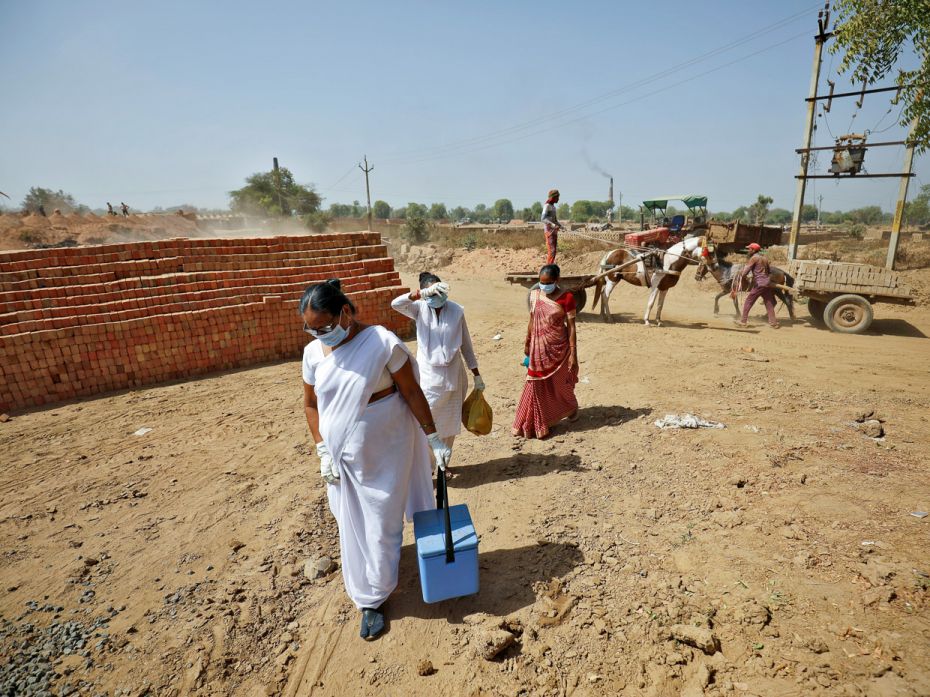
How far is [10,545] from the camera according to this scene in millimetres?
3623

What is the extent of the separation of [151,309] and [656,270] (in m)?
8.92

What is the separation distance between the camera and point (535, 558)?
10.4ft

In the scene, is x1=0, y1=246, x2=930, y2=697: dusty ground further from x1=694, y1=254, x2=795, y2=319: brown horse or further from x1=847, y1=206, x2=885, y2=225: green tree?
x1=847, y1=206, x2=885, y2=225: green tree

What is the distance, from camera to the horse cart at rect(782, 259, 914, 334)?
8438mm

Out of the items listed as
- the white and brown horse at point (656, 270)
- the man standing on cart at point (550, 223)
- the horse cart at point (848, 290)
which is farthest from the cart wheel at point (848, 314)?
the man standing on cart at point (550, 223)

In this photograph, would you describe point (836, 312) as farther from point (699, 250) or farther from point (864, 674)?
point (864, 674)

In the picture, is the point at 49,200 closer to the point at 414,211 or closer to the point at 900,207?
the point at 414,211

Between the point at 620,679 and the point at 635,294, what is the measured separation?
12935mm

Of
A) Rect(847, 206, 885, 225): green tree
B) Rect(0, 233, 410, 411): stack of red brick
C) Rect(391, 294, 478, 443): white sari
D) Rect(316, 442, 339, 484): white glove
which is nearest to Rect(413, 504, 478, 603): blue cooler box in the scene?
Rect(316, 442, 339, 484): white glove

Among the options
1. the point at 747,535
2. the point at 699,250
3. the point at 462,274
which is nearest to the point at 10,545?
the point at 747,535

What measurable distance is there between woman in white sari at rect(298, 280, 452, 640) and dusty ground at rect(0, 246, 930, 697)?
410 mm

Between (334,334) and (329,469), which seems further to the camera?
(329,469)

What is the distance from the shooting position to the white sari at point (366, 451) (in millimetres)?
2424

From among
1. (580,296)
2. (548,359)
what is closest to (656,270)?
(580,296)
